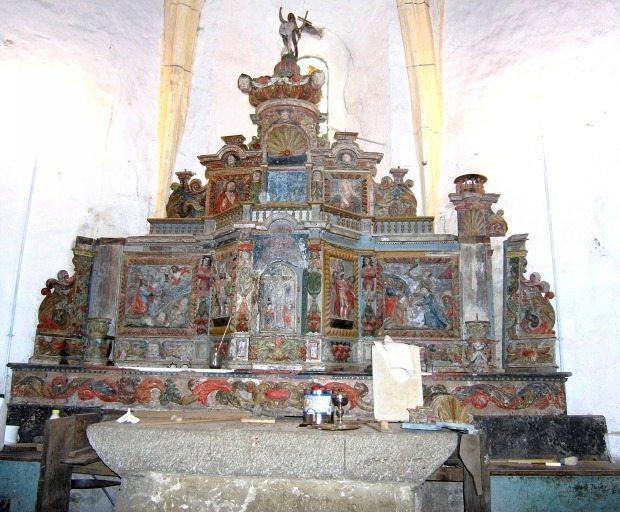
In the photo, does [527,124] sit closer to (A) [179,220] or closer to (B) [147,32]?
(A) [179,220]

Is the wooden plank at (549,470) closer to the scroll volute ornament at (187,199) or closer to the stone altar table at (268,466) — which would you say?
the stone altar table at (268,466)

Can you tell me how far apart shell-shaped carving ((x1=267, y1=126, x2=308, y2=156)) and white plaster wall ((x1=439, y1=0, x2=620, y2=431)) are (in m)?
3.23

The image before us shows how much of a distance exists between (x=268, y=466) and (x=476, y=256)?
6495mm

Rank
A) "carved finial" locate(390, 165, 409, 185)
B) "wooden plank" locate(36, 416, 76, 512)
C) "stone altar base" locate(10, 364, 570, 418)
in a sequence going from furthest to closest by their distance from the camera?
1. "carved finial" locate(390, 165, 409, 185)
2. "stone altar base" locate(10, 364, 570, 418)
3. "wooden plank" locate(36, 416, 76, 512)

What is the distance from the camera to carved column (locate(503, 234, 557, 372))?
8648mm

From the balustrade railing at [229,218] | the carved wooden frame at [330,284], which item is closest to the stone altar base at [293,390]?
the carved wooden frame at [330,284]

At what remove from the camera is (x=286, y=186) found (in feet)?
32.8

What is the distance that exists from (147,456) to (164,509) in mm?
344

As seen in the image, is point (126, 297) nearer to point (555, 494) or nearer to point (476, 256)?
point (476, 256)

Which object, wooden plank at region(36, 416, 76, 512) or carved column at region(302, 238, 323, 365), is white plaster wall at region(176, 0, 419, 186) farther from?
wooden plank at region(36, 416, 76, 512)

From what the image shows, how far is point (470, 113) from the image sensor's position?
11.6m

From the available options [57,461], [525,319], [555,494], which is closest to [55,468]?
[57,461]

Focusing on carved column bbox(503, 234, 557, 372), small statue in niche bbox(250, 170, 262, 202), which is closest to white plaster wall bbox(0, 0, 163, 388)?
small statue in niche bbox(250, 170, 262, 202)

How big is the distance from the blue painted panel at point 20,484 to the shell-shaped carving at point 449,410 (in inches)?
192
